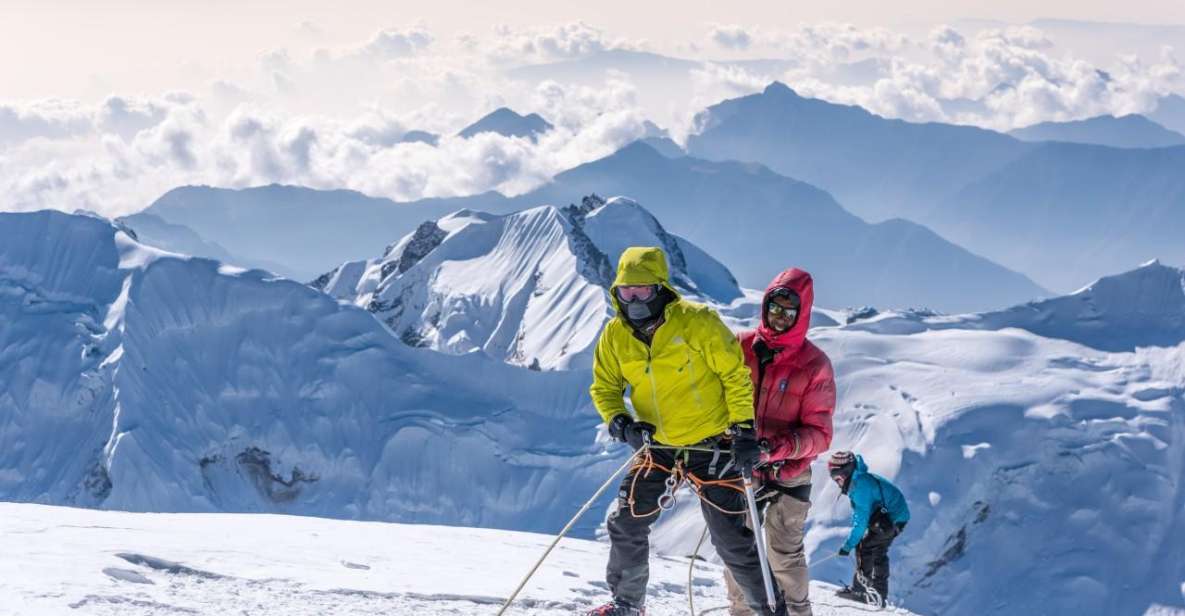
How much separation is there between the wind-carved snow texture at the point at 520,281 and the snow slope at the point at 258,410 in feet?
47.8

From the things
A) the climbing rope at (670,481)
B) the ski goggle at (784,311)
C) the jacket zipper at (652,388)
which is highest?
the ski goggle at (784,311)

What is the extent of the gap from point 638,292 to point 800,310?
167cm

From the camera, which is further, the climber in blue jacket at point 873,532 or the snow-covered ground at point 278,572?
the climber in blue jacket at point 873,532

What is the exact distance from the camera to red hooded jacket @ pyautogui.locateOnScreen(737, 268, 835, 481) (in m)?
9.38

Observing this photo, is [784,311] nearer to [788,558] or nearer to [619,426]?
[619,426]

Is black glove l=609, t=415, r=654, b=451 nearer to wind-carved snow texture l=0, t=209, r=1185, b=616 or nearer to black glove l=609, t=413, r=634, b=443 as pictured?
black glove l=609, t=413, r=634, b=443

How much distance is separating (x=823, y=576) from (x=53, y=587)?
74.5m

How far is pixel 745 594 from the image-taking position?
29.3 feet

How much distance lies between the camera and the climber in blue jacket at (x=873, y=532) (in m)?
14.3

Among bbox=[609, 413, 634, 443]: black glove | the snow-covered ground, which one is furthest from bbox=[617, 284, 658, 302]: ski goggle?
the snow-covered ground

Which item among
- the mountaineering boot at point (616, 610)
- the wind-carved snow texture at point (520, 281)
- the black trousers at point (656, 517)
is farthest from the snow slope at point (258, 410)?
the black trousers at point (656, 517)

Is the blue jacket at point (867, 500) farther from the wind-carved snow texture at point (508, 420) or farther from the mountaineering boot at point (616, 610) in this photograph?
the wind-carved snow texture at point (508, 420)

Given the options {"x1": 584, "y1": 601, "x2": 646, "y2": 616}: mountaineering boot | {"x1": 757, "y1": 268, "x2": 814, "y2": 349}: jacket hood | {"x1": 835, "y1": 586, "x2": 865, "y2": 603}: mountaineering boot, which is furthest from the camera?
{"x1": 835, "y1": 586, "x2": 865, "y2": 603}: mountaineering boot

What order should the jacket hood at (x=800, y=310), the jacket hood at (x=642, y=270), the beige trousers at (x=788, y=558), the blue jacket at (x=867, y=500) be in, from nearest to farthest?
the jacket hood at (x=642, y=270), the jacket hood at (x=800, y=310), the beige trousers at (x=788, y=558), the blue jacket at (x=867, y=500)
